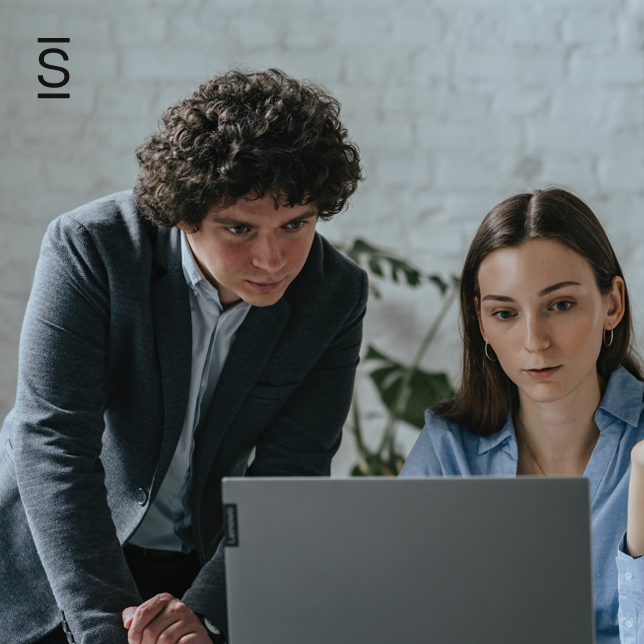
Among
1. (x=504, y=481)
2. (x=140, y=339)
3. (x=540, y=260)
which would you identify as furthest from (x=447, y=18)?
(x=504, y=481)

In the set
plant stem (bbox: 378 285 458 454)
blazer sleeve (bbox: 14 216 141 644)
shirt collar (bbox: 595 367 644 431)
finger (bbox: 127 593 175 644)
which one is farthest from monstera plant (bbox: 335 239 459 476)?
finger (bbox: 127 593 175 644)

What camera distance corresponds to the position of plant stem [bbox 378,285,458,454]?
2299mm

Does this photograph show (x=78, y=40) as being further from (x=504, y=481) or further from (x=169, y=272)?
(x=504, y=481)

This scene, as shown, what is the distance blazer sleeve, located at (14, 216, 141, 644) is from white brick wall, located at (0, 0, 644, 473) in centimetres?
133

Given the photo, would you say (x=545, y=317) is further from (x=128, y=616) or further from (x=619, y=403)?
(x=128, y=616)

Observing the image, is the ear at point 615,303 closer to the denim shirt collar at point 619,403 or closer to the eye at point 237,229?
the denim shirt collar at point 619,403

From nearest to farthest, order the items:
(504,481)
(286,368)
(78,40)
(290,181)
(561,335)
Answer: (504,481) < (290,181) < (561,335) < (286,368) < (78,40)

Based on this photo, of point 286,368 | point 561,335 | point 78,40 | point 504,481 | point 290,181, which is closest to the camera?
point 504,481

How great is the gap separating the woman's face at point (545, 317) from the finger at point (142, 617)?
660 millimetres

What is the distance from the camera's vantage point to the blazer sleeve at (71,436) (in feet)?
3.33

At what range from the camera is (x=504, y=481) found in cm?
66

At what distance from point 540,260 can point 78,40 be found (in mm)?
1827

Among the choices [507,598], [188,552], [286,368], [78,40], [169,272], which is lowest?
[188,552]

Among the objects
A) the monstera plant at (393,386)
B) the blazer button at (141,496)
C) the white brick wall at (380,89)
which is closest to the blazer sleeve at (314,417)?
the blazer button at (141,496)
